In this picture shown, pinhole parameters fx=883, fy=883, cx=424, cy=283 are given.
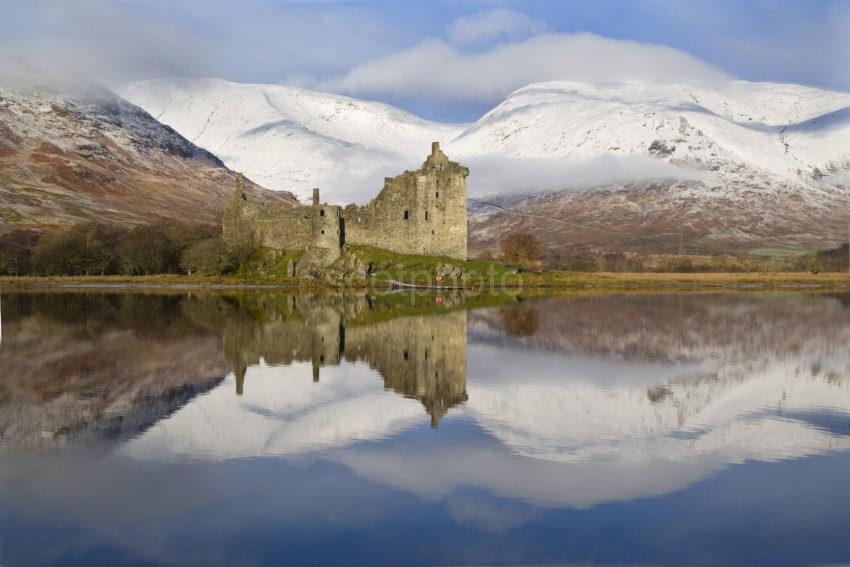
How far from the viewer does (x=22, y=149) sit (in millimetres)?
162125

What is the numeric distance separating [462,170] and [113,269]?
98.2 ft

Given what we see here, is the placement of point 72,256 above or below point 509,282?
above

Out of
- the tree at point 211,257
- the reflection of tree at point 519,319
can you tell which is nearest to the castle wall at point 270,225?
the tree at point 211,257

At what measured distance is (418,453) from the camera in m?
10.6

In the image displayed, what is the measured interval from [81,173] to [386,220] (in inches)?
4598

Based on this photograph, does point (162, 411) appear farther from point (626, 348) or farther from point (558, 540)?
point (626, 348)

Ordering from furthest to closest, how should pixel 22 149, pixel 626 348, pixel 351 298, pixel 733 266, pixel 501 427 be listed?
pixel 22 149 < pixel 733 266 < pixel 351 298 < pixel 626 348 < pixel 501 427

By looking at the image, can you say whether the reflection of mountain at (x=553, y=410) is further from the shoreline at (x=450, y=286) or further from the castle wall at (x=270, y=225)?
the castle wall at (x=270, y=225)

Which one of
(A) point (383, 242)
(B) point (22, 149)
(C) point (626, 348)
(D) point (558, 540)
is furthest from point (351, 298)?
(B) point (22, 149)

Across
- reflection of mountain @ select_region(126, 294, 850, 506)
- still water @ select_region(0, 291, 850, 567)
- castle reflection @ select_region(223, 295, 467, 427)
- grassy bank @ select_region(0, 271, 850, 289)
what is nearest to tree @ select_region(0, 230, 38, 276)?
grassy bank @ select_region(0, 271, 850, 289)

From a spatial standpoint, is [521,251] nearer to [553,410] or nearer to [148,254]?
[148,254]

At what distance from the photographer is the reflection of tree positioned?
Result: 26.5 meters

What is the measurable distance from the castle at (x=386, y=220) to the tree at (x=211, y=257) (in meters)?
1.99

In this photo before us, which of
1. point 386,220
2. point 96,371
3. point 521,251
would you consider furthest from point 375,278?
point 96,371
